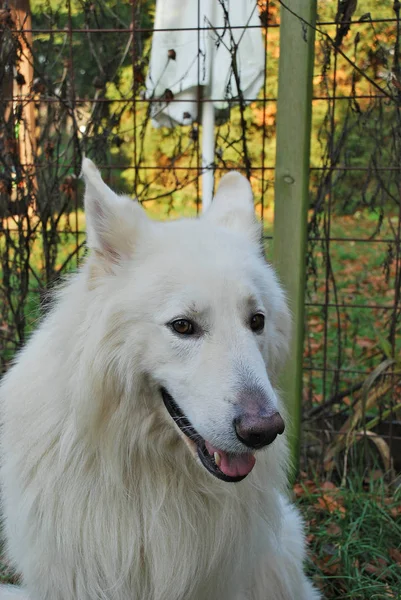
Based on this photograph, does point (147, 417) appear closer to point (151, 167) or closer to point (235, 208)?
point (235, 208)

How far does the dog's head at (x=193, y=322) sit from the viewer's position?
6.23 ft

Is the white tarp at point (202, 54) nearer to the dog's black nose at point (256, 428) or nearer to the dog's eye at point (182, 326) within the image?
the dog's eye at point (182, 326)

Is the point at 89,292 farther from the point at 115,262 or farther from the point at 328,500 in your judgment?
the point at 328,500

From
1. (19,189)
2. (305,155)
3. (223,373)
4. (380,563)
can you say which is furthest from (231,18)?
(380,563)

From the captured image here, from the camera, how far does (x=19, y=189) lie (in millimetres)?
4141

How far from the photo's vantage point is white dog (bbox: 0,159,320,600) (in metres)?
2.01

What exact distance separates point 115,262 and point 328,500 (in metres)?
2.23

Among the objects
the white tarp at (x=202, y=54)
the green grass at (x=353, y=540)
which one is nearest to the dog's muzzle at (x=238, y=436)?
the green grass at (x=353, y=540)

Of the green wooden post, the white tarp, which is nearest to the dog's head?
the green wooden post

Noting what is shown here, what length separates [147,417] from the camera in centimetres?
216

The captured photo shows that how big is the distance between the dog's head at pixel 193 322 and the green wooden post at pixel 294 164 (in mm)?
1098

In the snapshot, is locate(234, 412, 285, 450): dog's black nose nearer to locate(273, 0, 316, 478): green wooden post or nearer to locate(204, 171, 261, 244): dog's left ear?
locate(204, 171, 261, 244): dog's left ear

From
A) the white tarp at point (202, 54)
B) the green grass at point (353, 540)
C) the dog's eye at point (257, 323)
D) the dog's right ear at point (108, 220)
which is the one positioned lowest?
the green grass at point (353, 540)

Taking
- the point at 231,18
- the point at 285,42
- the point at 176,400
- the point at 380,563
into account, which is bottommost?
the point at 380,563
